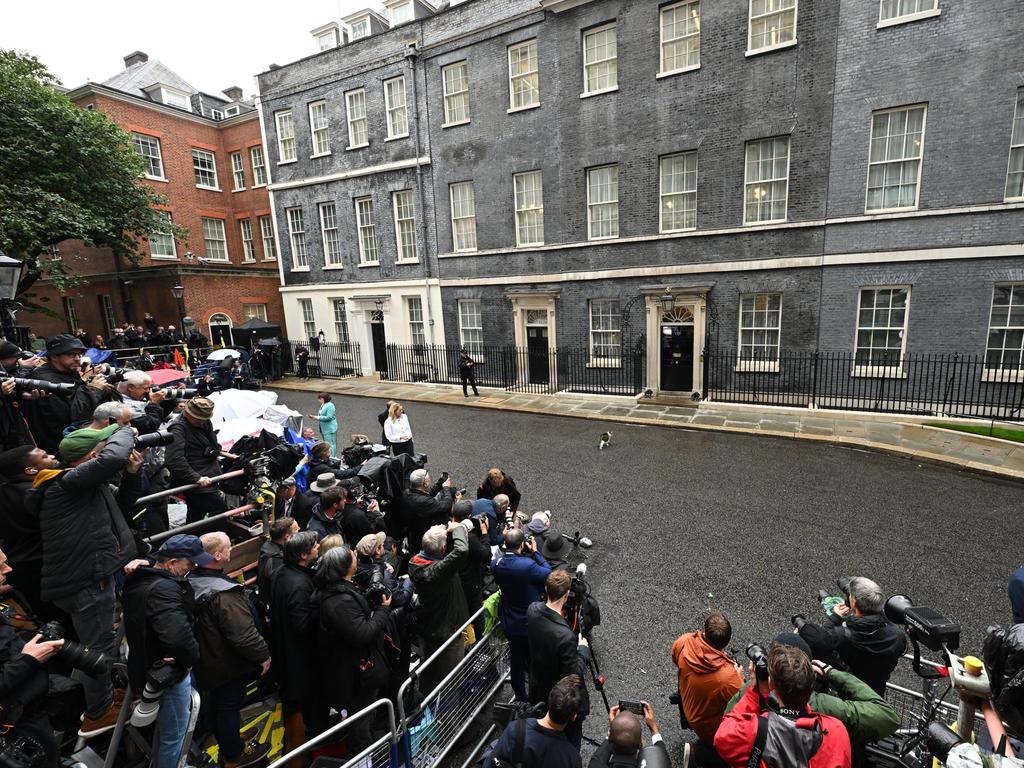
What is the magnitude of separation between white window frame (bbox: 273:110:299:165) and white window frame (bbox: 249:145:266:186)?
5.40 meters

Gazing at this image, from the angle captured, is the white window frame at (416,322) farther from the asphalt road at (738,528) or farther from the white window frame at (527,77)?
the asphalt road at (738,528)

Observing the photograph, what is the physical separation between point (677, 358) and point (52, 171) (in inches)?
918

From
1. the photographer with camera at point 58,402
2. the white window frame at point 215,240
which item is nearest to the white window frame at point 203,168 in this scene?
the white window frame at point 215,240

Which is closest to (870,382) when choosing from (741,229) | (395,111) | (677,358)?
(677,358)

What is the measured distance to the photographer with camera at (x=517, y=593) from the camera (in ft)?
13.7

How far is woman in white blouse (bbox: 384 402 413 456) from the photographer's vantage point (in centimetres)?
914

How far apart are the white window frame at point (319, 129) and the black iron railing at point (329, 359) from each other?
869cm

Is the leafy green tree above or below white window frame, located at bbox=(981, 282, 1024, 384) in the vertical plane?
above

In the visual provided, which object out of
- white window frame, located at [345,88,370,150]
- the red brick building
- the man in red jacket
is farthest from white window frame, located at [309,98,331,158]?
the man in red jacket

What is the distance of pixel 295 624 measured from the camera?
3533 mm

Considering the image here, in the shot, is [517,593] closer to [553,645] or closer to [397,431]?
[553,645]

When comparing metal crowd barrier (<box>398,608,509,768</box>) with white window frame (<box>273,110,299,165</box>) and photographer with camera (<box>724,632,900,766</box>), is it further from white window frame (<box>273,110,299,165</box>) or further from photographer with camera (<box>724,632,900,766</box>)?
white window frame (<box>273,110,299,165</box>)

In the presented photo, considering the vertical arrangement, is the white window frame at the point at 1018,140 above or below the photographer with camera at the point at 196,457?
above

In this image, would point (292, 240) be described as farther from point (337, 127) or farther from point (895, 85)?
point (895, 85)
